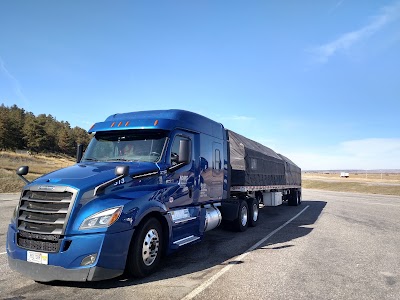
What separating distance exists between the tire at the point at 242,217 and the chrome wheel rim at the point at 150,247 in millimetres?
4550

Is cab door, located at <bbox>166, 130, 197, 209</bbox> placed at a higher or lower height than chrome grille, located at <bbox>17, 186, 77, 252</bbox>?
higher

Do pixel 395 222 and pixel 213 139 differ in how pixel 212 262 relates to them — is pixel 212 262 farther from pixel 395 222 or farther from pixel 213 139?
pixel 395 222

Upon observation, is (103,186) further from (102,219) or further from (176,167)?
(176,167)

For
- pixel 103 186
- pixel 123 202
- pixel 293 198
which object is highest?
pixel 103 186

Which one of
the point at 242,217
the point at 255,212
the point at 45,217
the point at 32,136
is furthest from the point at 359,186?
the point at 32,136

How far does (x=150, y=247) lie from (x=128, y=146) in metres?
2.04

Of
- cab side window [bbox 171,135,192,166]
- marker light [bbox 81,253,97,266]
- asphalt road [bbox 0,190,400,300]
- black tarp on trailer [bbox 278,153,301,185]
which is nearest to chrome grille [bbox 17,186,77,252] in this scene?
marker light [bbox 81,253,97,266]

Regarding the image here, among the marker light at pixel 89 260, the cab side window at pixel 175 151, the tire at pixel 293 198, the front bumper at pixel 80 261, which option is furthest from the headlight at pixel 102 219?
the tire at pixel 293 198

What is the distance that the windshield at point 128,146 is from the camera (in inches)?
242

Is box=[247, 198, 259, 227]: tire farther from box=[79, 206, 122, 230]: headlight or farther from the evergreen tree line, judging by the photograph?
the evergreen tree line

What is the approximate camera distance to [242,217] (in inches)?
396

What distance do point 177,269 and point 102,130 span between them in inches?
125

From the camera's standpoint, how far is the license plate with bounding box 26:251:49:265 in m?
4.60

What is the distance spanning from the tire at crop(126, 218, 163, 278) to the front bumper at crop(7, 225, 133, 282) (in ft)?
1.22
